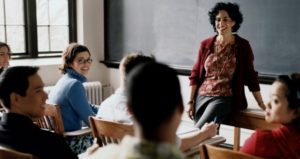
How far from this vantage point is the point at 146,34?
484cm

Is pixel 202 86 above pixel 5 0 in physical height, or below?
below

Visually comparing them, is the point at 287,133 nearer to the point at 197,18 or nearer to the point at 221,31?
the point at 221,31

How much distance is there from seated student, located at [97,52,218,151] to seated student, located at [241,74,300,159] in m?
0.33

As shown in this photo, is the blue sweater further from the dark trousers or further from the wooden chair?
the dark trousers

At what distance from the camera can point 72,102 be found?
2803mm

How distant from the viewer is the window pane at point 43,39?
482cm

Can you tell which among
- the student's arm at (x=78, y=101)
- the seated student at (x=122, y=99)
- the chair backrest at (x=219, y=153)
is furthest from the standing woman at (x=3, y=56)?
the chair backrest at (x=219, y=153)

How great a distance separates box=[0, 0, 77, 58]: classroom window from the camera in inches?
180

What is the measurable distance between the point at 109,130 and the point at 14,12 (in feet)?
9.82

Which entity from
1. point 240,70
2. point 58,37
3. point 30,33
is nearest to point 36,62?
point 30,33

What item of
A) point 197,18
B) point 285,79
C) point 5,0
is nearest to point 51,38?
point 5,0

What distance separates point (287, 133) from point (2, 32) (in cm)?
363

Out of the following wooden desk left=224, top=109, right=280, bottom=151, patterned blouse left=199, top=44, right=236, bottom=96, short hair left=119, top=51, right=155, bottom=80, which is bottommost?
wooden desk left=224, top=109, right=280, bottom=151

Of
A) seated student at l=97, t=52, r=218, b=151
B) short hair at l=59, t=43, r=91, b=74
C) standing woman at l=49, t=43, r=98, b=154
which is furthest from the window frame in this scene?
seated student at l=97, t=52, r=218, b=151
